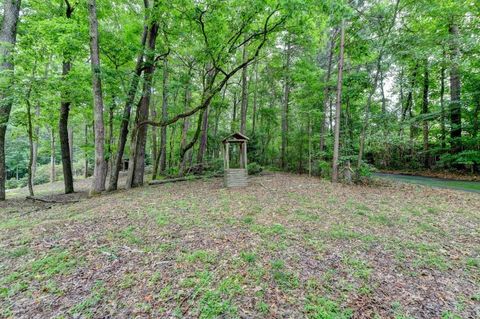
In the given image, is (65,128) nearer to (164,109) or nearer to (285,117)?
(164,109)

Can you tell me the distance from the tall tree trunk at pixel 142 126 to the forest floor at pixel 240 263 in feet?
13.0

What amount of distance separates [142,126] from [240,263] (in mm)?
7936

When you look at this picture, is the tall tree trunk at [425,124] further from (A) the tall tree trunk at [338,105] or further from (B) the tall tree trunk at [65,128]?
(B) the tall tree trunk at [65,128]

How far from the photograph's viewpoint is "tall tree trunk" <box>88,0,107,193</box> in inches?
257

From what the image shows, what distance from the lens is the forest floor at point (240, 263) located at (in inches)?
83.7

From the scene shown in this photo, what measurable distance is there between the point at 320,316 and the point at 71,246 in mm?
3489

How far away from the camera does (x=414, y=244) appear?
137 inches

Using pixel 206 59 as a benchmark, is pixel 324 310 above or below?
below

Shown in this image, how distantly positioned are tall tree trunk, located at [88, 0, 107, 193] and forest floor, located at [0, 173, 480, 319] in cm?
228

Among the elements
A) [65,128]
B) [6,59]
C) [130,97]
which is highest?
[6,59]

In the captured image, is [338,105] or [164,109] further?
[164,109]

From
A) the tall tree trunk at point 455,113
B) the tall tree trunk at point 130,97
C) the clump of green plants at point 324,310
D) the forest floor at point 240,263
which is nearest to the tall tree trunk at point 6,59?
the tall tree trunk at point 130,97

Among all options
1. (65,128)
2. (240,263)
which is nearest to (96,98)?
(65,128)

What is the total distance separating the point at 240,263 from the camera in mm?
2832
